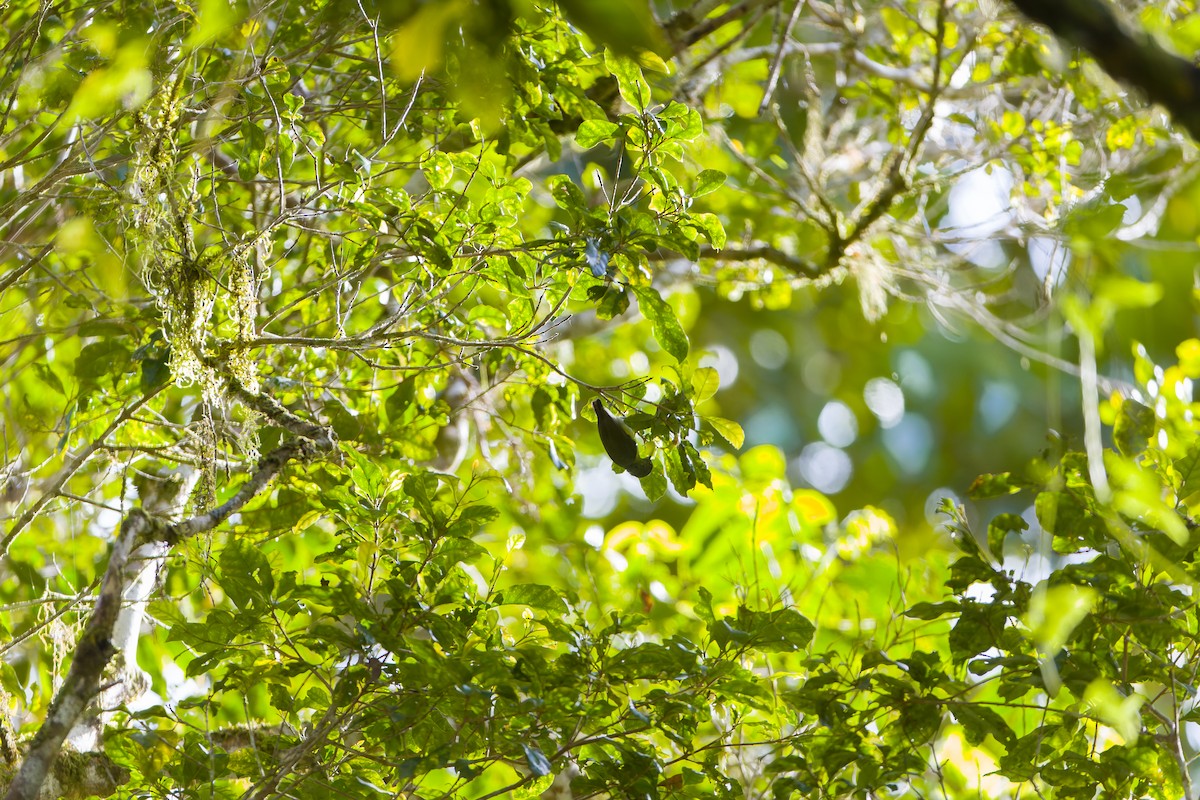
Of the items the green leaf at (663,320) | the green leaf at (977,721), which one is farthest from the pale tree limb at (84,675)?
the green leaf at (977,721)

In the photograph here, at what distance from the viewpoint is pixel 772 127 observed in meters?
2.29

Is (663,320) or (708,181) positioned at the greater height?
(708,181)

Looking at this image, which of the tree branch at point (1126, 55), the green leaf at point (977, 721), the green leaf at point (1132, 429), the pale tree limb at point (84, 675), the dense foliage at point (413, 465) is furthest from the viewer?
the green leaf at point (1132, 429)

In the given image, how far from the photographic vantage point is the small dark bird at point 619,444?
108 centimetres

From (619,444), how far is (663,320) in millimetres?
164

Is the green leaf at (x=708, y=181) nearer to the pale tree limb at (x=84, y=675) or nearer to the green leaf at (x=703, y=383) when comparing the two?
the green leaf at (x=703, y=383)

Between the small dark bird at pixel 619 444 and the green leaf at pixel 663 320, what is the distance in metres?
0.11

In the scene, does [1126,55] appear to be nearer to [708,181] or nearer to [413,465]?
[708,181]

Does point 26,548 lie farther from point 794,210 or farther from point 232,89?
point 794,210

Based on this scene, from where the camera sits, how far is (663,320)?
3.75 feet

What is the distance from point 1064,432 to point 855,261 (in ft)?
3.26

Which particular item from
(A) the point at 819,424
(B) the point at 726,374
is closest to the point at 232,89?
(B) the point at 726,374

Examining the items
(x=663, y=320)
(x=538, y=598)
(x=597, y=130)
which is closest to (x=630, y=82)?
(x=597, y=130)

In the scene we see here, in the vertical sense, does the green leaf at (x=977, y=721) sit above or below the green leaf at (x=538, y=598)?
below
